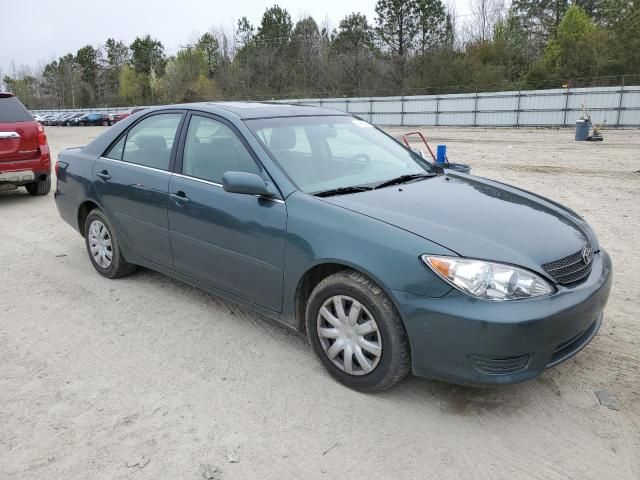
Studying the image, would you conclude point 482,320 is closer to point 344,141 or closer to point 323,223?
point 323,223

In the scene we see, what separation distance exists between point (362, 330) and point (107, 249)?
2.97 m

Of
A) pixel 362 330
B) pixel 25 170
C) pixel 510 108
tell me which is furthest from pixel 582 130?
pixel 362 330

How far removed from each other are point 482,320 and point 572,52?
1762 inches

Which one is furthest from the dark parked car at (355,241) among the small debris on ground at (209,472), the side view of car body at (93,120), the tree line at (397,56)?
the side view of car body at (93,120)

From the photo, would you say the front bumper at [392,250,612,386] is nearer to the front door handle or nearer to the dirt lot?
the dirt lot

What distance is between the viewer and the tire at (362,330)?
112 inches

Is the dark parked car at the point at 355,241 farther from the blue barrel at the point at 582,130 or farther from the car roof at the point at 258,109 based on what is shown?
the blue barrel at the point at 582,130

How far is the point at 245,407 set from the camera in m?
3.00

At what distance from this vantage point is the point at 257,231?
3400 millimetres

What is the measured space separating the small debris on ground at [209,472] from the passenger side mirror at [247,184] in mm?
1583

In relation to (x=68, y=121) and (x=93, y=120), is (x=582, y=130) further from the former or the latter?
(x=68, y=121)

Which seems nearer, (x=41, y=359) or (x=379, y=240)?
(x=379, y=240)

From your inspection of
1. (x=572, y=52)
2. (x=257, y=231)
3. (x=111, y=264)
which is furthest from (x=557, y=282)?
(x=572, y=52)

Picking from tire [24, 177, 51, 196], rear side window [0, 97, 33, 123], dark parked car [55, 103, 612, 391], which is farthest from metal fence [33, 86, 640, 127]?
dark parked car [55, 103, 612, 391]
